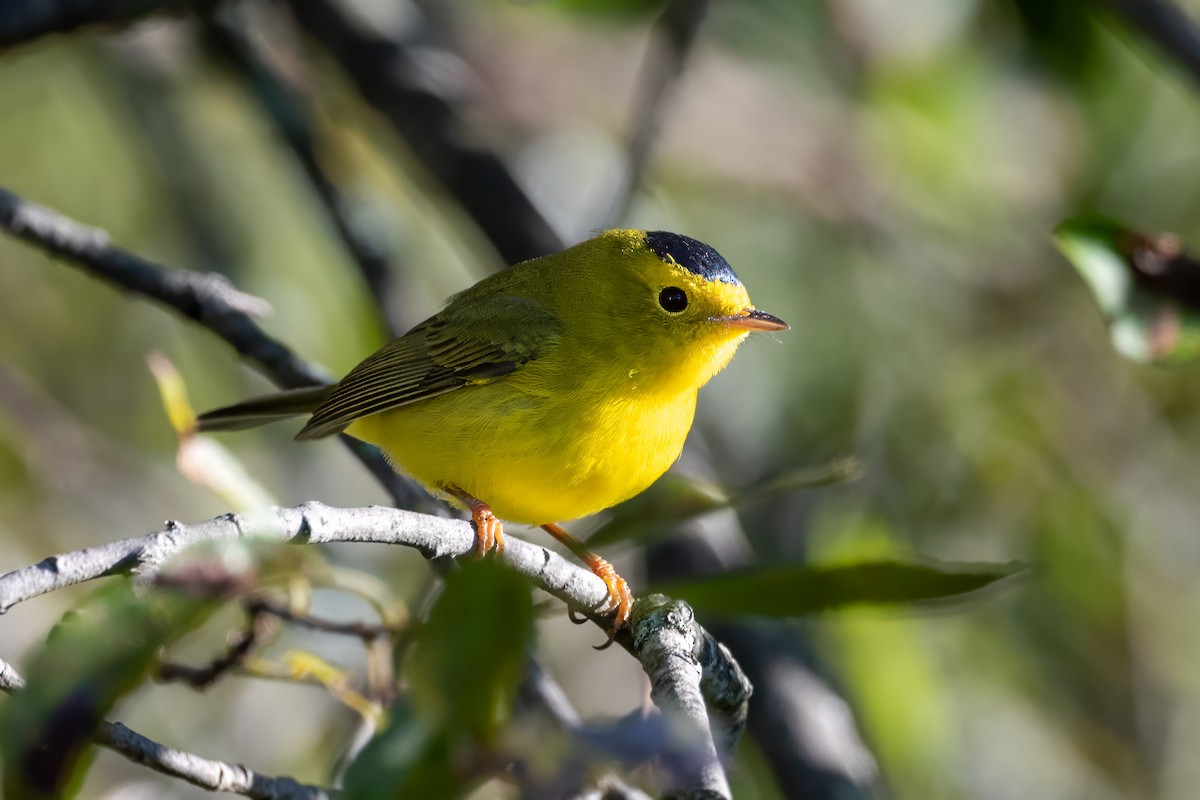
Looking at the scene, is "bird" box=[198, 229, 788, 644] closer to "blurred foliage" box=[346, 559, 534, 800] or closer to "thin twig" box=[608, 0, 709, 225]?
"thin twig" box=[608, 0, 709, 225]

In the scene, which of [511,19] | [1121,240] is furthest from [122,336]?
[1121,240]

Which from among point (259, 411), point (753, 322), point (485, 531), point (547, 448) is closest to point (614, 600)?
point (485, 531)

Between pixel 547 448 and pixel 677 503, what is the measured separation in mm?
351

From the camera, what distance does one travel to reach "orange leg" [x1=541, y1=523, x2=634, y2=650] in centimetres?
247

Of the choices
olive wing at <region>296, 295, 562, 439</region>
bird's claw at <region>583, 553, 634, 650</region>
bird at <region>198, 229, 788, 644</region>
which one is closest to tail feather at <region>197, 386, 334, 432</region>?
bird at <region>198, 229, 788, 644</region>

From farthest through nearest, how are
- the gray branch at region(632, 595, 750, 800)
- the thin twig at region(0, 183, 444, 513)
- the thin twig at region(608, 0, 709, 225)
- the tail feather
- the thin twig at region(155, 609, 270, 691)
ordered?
1. the thin twig at region(608, 0, 709, 225)
2. the tail feather
3. the thin twig at region(0, 183, 444, 513)
4. the thin twig at region(155, 609, 270, 691)
5. the gray branch at region(632, 595, 750, 800)

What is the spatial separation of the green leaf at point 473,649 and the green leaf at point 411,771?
1.0 inches

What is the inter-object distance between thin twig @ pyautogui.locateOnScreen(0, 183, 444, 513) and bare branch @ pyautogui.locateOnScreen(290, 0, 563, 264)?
116 centimetres

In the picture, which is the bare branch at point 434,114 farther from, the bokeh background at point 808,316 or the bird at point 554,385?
the bird at point 554,385

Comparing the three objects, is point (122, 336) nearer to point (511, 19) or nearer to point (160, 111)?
point (160, 111)

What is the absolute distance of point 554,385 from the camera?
321 centimetres

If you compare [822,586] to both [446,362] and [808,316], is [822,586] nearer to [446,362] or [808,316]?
[446,362]

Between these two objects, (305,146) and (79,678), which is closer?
(79,678)

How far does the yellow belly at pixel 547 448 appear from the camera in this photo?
304 centimetres
